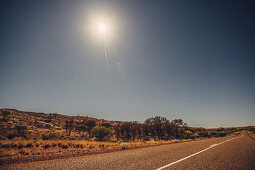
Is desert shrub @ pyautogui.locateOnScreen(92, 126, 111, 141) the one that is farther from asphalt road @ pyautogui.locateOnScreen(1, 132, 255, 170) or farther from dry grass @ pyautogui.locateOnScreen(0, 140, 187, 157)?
asphalt road @ pyautogui.locateOnScreen(1, 132, 255, 170)

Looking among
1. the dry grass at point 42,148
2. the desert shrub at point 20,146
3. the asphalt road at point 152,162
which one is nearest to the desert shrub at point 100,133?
the dry grass at point 42,148

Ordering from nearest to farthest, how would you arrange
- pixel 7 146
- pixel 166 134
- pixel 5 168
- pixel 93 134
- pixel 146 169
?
1. pixel 146 169
2. pixel 5 168
3. pixel 7 146
4. pixel 93 134
5. pixel 166 134

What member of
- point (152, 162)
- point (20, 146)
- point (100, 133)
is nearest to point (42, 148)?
point (20, 146)

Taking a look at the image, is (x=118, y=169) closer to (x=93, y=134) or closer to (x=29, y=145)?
(x=29, y=145)

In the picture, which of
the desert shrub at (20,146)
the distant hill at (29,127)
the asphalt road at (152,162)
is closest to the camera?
the asphalt road at (152,162)

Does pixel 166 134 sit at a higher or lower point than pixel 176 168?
lower

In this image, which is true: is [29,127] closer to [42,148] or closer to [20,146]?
[20,146]

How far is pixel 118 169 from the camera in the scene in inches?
155

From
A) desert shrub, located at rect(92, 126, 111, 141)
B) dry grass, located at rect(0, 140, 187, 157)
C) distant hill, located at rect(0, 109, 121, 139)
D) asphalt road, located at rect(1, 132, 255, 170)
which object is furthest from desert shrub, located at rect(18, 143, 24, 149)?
desert shrub, located at rect(92, 126, 111, 141)

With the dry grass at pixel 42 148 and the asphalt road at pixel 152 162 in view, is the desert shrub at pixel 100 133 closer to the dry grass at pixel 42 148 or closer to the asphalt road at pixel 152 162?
the dry grass at pixel 42 148

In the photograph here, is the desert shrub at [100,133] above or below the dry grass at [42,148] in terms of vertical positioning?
below

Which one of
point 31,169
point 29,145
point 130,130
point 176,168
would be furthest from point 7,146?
point 130,130

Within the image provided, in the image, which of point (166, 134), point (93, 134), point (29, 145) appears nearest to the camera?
point (29, 145)

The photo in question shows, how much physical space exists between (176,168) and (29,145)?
15.6 metres
